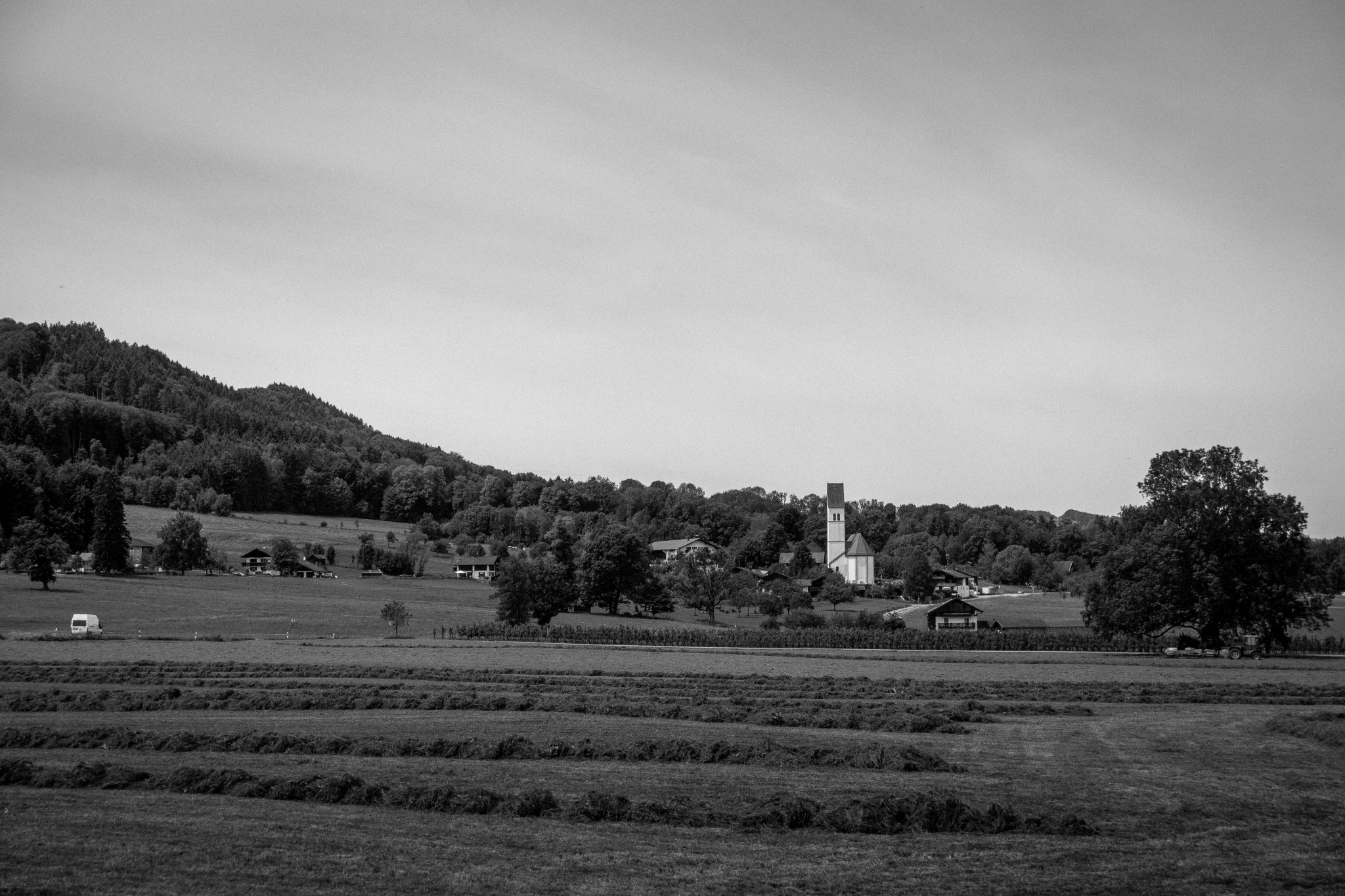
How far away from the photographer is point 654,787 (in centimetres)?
2262

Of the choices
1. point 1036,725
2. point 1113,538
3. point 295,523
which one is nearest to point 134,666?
point 1036,725

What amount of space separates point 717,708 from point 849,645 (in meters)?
50.5

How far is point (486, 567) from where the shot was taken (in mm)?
156000

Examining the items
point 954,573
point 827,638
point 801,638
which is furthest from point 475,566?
point 827,638

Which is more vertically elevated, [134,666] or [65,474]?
[65,474]

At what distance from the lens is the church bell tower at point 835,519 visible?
174125 mm

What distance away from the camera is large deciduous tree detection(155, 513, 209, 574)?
122812 millimetres

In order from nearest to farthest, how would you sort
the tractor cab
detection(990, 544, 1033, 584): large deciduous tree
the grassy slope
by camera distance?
the tractor cab → the grassy slope → detection(990, 544, 1033, 584): large deciduous tree

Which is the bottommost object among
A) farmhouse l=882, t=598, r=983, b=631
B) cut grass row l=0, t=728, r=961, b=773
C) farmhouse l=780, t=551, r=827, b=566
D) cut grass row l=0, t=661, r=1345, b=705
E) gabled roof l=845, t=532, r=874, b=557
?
farmhouse l=882, t=598, r=983, b=631

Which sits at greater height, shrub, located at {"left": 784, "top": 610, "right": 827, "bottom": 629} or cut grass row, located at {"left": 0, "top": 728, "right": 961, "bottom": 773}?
cut grass row, located at {"left": 0, "top": 728, "right": 961, "bottom": 773}

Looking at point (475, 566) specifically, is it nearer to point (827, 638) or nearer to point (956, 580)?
point (956, 580)

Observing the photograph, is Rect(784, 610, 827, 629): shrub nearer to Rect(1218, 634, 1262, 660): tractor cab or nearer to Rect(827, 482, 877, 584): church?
Rect(1218, 634, 1262, 660): tractor cab

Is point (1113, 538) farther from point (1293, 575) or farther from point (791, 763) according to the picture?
point (791, 763)

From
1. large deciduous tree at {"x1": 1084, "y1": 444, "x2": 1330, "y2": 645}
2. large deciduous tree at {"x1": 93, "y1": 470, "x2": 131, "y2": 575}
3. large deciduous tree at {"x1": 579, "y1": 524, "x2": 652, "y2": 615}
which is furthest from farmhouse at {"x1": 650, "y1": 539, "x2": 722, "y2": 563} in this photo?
large deciduous tree at {"x1": 1084, "y1": 444, "x2": 1330, "y2": 645}
